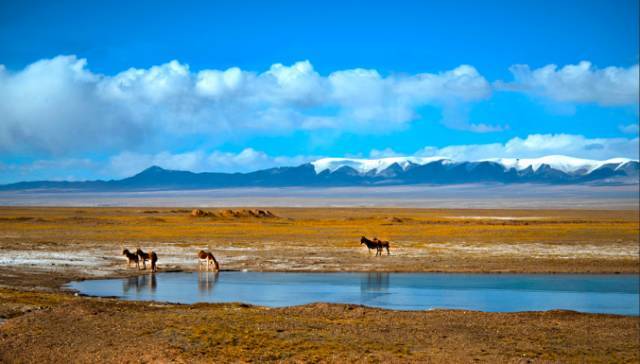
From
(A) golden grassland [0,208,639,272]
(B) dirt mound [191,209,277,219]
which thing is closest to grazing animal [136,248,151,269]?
(A) golden grassland [0,208,639,272]

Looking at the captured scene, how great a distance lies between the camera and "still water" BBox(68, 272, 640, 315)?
24391 mm

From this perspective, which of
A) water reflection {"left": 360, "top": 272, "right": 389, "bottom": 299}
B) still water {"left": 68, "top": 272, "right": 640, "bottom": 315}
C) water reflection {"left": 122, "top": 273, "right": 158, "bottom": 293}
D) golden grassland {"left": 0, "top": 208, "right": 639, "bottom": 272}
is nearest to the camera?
still water {"left": 68, "top": 272, "right": 640, "bottom": 315}

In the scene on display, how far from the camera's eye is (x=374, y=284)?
97.1 feet

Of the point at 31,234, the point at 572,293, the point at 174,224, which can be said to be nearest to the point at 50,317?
the point at 572,293

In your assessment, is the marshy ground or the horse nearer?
the marshy ground

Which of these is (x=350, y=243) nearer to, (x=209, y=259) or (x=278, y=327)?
(x=209, y=259)

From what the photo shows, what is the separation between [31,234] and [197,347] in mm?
40104

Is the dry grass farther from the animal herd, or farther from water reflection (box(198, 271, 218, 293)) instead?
the animal herd

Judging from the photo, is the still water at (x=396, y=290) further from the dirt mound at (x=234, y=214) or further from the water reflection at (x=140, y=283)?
the dirt mound at (x=234, y=214)

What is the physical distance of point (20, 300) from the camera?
20.8 metres

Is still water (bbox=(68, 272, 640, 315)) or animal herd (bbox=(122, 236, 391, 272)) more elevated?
animal herd (bbox=(122, 236, 391, 272))

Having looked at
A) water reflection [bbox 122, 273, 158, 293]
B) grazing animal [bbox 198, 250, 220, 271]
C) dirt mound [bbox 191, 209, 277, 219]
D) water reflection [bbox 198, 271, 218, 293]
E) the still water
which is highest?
dirt mound [bbox 191, 209, 277, 219]

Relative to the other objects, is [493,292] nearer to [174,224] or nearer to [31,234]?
[31,234]

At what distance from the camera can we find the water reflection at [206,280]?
2764cm
